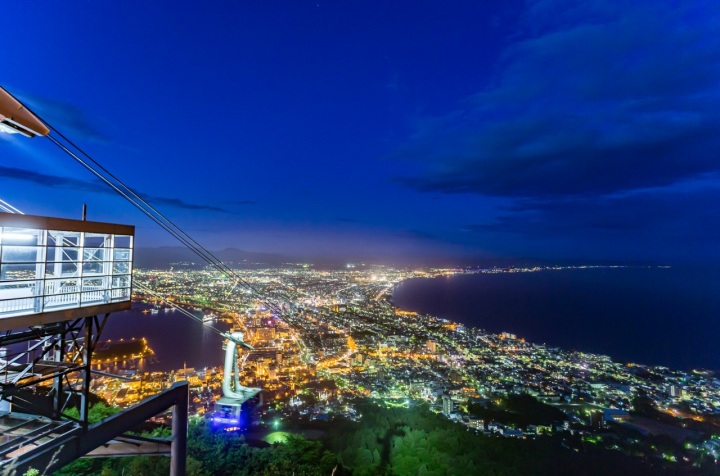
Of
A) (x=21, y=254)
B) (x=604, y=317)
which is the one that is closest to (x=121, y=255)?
(x=21, y=254)

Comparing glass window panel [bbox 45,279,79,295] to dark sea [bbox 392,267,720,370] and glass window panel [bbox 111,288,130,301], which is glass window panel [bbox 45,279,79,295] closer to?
glass window panel [bbox 111,288,130,301]

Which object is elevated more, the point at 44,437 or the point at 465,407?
the point at 44,437

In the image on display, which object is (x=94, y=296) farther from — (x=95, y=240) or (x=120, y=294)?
(x=95, y=240)

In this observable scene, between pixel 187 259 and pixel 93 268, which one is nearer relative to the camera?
pixel 93 268

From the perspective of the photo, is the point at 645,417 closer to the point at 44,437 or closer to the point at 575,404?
the point at 575,404

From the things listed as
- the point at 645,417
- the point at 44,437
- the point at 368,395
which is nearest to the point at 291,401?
the point at 368,395

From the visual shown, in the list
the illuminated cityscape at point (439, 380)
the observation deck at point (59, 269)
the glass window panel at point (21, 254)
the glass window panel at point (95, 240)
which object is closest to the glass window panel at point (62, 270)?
the observation deck at point (59, 269)
